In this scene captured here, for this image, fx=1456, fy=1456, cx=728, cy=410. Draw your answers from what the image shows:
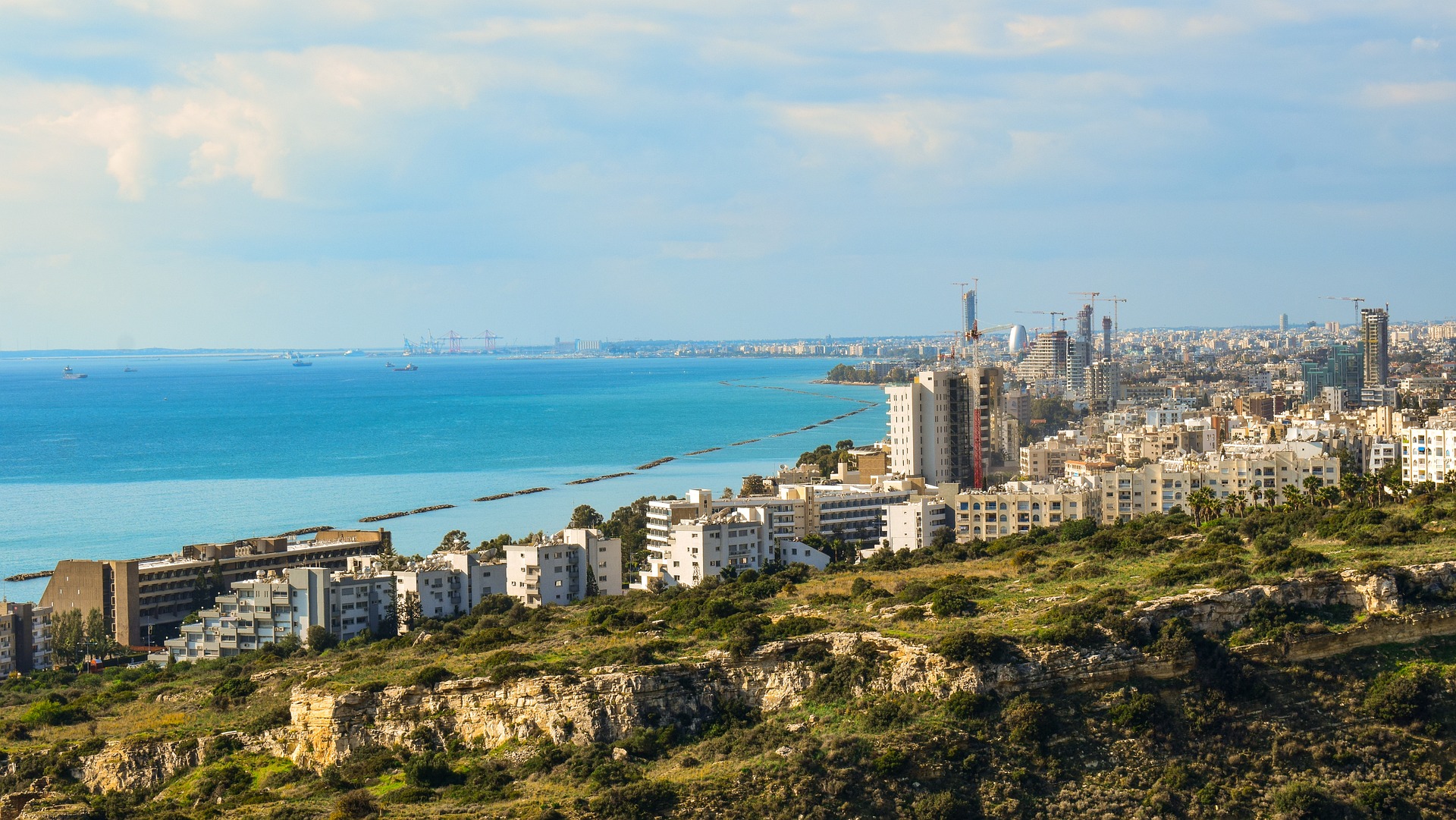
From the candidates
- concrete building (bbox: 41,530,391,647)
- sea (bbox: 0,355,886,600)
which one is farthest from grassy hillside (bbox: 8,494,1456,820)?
sea (bbox: 0,355,886,600)

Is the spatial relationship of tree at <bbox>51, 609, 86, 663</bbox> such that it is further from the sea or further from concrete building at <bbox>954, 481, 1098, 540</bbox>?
concrete building at <bbox>954, 481, 1098, 540</bbox>

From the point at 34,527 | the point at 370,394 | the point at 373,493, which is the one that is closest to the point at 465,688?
the point at 34,527

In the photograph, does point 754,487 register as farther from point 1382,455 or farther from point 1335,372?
point 1335,372

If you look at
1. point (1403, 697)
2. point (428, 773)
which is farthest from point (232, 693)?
point (1403, 697)

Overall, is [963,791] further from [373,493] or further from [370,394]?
[370,394]

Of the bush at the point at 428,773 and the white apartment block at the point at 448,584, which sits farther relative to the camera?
the white apartment block at the point at 448,584

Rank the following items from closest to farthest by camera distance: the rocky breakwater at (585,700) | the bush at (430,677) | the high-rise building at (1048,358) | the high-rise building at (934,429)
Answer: the rocky breakwater at (585,700) < the bush at (430,677) < the high-rise building at (934,429) < the high-rise building at (1048,358)

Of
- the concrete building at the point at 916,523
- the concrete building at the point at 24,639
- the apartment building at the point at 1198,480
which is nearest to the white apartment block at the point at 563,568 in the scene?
the concrete building at the point at 916,523

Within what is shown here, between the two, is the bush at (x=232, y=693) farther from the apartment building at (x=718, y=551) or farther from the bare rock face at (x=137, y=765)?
the apartment building at (x=718, y=551)
